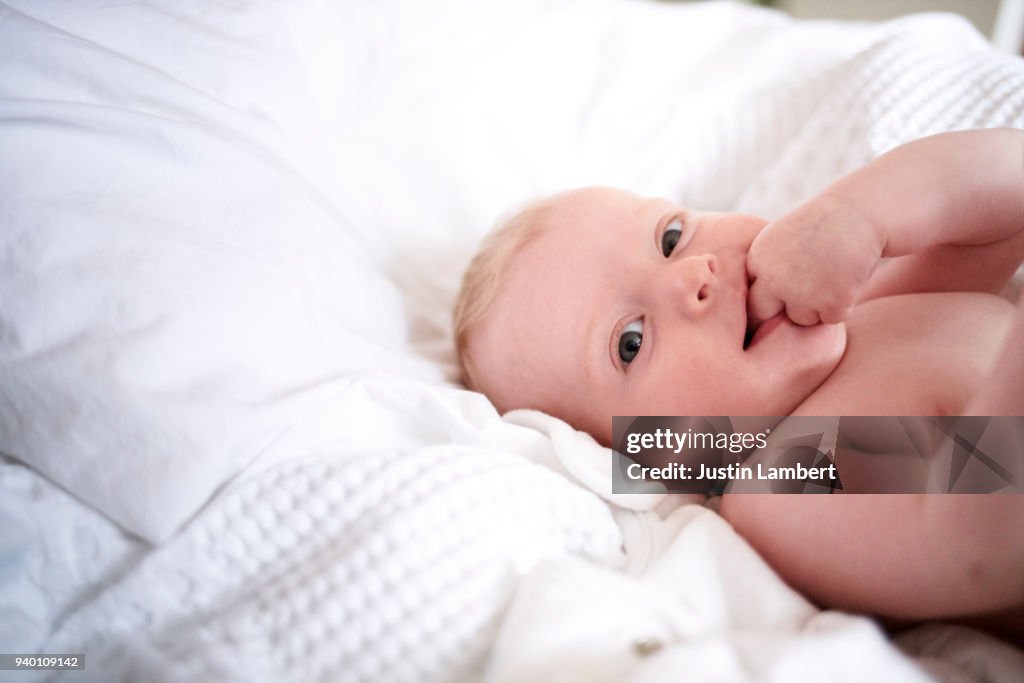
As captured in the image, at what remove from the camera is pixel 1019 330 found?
2.10 feet

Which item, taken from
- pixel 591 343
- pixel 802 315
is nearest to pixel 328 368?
pixel 591 343

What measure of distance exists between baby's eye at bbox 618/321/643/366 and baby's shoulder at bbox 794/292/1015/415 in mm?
208

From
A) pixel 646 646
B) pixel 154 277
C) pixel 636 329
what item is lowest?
pixel 646 646

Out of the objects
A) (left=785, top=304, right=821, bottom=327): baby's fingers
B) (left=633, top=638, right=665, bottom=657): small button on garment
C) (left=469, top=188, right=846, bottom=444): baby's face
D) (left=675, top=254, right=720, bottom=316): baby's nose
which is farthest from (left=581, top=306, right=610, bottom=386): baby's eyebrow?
(left=633, top=638, right=665, bottom=657): small button on garment

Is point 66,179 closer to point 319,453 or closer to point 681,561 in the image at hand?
point 319,453

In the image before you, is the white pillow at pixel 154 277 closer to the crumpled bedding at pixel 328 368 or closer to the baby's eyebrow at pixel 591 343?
the crumpled bedding at pixel 328 368

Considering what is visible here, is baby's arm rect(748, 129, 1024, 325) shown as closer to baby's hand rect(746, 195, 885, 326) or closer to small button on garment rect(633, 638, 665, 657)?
baby's hand rect(746, 195, 885, 326)

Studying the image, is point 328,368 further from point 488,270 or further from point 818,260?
point 818,260

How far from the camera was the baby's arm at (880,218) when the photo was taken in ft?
2.67

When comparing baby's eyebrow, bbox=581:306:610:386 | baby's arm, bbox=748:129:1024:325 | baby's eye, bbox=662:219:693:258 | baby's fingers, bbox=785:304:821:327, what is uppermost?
baby's arm, bbox=748:129:1024:325

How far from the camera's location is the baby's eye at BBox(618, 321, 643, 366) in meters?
0.93

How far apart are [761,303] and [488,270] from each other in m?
0.38

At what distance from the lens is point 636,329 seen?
93cm

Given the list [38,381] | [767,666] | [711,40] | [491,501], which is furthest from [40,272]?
[711,40]
